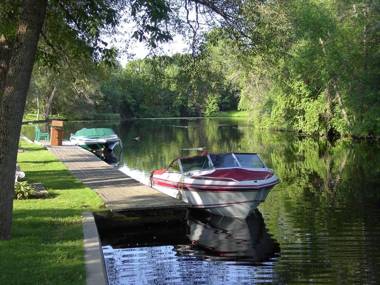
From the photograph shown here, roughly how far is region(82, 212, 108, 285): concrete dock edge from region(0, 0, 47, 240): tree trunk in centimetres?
181

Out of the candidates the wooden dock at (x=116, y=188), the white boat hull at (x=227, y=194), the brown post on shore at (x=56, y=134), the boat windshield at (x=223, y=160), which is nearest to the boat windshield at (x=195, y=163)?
the boat windshield at (x=223, y=160)

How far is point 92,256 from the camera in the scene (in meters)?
8.83

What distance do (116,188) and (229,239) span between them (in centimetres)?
517

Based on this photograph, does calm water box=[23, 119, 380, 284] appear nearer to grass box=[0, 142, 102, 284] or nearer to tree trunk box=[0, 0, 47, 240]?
grass box=[0, 142, 102, 284]

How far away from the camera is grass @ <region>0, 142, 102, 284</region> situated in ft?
25.2

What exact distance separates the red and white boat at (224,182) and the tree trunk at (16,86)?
Result: 782 cm

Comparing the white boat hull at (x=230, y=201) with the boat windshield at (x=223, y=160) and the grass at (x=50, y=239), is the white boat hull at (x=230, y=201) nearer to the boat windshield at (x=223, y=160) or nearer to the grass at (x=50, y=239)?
the boat windshield at (x=223, y=160)

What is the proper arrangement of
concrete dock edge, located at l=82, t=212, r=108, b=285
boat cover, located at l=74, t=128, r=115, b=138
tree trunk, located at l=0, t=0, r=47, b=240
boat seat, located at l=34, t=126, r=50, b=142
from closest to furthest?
concrete dock edge, located at l=82, t=212, r=108, b=285 < tree trunk, located at l=0, t=0, r=47, b=240 < boat cover, located at l=74, t=128, r=115, b=138 < boat seat, located at l=34, t=126, r=50, b=142

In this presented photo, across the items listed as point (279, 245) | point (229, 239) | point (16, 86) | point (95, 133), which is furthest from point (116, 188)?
point (95, 133)

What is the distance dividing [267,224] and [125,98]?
3941 inches

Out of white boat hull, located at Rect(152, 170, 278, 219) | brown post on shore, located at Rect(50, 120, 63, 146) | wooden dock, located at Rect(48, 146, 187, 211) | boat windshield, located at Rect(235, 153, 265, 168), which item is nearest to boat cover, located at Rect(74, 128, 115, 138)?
brown post on shore, located at Rect(50, 120, 63, 146)

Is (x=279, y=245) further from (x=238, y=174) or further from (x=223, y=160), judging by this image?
(x=223, y=160)

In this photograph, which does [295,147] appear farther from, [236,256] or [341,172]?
[236,256]

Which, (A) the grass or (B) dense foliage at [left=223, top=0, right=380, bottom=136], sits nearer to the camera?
(A) the grass
